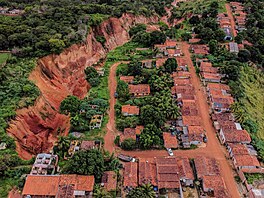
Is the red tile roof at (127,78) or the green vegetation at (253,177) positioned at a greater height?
the red tile roof at (127,78)

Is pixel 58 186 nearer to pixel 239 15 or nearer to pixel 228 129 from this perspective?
pixel 228 129

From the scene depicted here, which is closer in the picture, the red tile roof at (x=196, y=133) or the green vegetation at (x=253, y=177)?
the green vegetation at (x=253, y=177)

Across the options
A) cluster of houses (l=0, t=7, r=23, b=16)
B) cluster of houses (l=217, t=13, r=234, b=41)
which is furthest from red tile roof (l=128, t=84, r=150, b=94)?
cluster of houses (l=0, t=7, r=23, b=16)

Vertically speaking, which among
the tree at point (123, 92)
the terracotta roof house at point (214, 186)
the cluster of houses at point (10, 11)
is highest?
the cluster of houses at point (10, 11)

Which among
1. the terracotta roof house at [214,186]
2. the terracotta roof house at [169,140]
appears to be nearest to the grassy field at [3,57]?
the terracotta roof house at [169,140]

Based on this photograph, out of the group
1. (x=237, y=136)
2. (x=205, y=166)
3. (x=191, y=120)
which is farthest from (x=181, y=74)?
(x=205, y=166)

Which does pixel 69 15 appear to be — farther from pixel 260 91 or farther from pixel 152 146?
pixel 260 91

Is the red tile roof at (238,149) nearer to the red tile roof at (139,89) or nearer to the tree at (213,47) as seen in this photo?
the red tile roof at (139,89)
